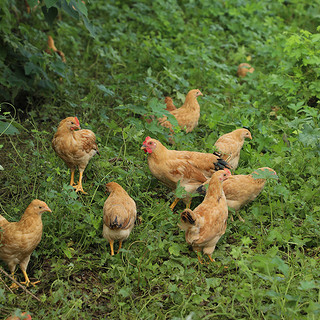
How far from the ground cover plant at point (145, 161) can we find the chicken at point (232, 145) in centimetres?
17

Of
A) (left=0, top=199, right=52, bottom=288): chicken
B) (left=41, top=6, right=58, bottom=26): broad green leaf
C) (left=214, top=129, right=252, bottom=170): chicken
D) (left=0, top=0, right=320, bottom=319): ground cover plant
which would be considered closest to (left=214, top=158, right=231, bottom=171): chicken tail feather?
(left=214, top=129, right=252, bottom=170): chicken

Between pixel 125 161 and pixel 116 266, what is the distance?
178cm

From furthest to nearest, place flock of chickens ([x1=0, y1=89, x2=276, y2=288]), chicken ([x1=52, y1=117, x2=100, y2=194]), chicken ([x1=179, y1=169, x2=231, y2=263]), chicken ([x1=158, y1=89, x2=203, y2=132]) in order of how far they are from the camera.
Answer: chicken ([x1=158, y1=89, x2=203, y2=132])
chicken ([x1=52, y1=117, x2=100, y2=194])
chicken ([x1=179, y1=169, x2=231, y2=263])
flock of chickens ([x1=0, y1=89, x2=276, y2=288])

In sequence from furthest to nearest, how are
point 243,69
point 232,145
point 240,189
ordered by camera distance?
point 243,69 → point 232,145 → point 240,189

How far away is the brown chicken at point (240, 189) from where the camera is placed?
5236 mm

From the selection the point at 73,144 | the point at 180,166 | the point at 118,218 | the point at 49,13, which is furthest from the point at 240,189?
the point at 49,13

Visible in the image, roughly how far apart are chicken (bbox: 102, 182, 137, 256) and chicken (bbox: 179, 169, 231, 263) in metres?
0.55

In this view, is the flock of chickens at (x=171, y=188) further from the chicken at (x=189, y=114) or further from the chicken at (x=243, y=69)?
the chicken at (x=243, y=69)

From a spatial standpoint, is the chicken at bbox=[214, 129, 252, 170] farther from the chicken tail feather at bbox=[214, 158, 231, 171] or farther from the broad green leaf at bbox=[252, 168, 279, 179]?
the broad green leaf at bbox=[252, 168, 279, 179]

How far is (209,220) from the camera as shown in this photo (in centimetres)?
465

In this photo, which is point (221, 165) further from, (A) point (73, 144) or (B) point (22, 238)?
(B) point (22, 238)

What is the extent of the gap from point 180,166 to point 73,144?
4.16ft

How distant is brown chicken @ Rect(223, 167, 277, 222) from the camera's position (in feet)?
17.2

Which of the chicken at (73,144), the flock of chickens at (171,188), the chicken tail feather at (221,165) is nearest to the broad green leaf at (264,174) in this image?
the flock of chickens at (171,188)
